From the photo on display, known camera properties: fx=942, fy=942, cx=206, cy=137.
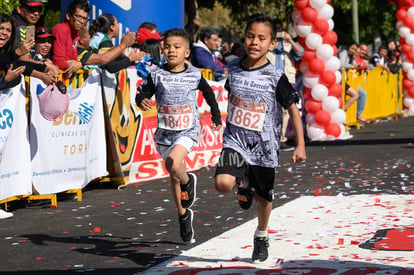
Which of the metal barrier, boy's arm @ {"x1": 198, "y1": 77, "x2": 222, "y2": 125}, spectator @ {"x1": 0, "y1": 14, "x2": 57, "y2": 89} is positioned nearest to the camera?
boy's arm @ {"x1": 198, "y1": 77, "x2": 222, "y2": 125}

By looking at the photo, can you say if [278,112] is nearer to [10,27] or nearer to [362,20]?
[10,27]

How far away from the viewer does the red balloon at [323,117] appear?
18.3 meters

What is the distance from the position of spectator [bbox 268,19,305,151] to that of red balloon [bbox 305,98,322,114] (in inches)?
47.7

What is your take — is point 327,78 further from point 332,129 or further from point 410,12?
point 410,12

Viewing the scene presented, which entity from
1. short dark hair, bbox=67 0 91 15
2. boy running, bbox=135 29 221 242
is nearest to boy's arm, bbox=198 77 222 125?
boy running, bbox=135 29 221 242

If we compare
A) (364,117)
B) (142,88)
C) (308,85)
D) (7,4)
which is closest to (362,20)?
(364,117)

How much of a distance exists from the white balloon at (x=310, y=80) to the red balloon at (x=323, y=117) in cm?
54

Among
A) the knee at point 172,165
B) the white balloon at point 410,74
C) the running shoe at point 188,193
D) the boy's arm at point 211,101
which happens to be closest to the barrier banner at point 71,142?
the boy's arm at point 211,101

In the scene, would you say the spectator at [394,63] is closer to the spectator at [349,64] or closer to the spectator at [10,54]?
the spectator at [349,64]

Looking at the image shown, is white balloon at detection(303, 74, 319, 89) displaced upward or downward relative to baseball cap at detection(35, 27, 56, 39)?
downward

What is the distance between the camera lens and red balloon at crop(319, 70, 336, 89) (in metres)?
18.3

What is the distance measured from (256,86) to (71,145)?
14.9 ft

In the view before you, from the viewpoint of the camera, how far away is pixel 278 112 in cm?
698

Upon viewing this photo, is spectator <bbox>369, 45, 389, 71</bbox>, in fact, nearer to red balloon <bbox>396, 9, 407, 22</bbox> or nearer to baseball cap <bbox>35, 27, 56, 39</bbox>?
red balloon <bbox>396, 9, 407, 22</bbox>
